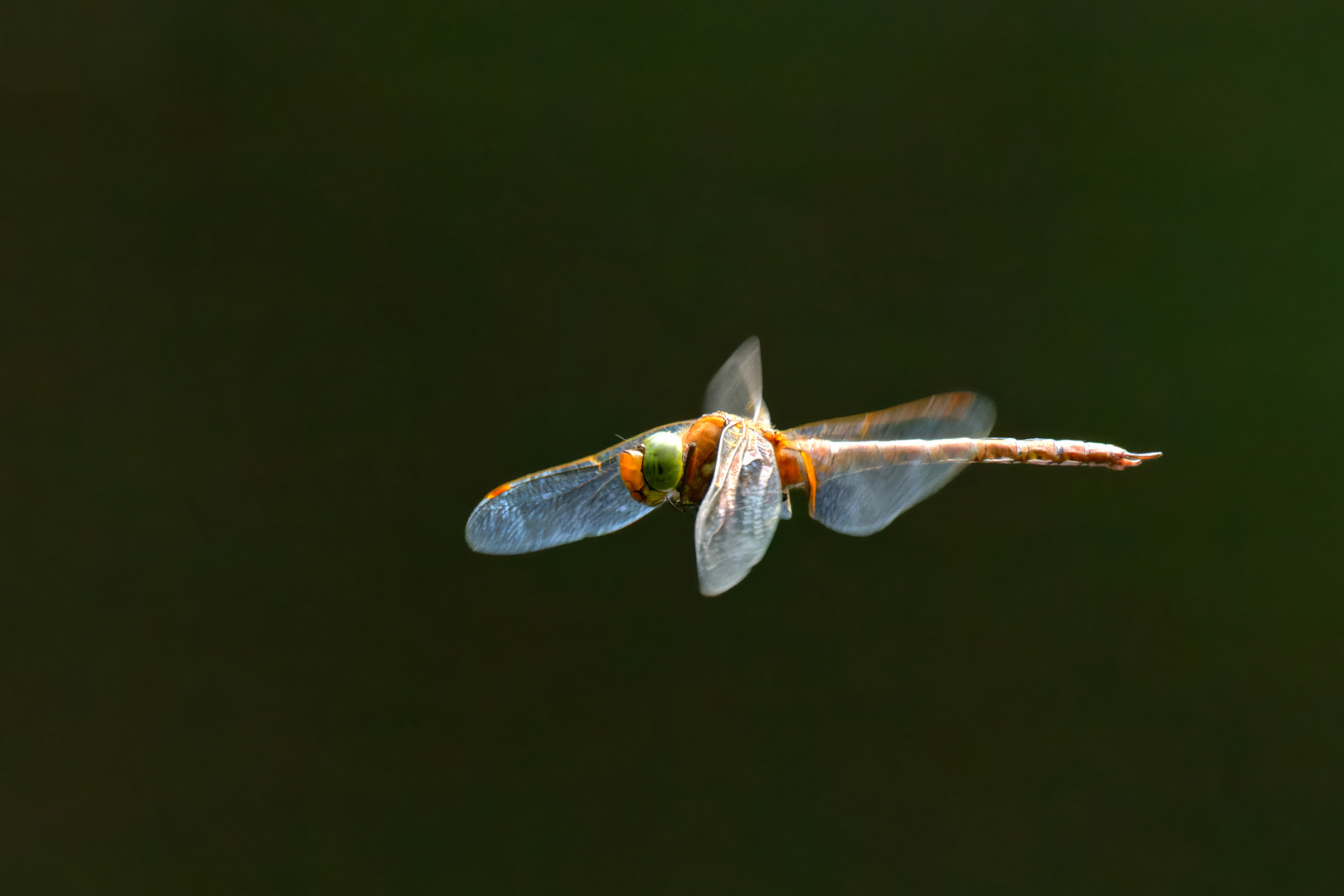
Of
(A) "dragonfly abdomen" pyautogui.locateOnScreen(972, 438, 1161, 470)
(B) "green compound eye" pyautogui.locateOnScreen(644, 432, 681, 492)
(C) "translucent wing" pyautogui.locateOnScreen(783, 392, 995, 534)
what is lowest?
(A) "dragonfly abdomen" pyautogui.locateOnScreen(972, 438, 1161, 470)

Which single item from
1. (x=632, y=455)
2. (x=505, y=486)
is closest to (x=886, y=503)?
(x=632, y=455)

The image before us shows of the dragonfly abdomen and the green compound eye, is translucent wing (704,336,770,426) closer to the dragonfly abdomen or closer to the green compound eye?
the green compound eye

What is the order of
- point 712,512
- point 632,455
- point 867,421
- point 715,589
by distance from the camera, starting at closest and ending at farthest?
point 715,589, point 712,512, point 632,455, point 867,421

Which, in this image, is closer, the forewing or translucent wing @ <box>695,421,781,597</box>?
translucent wing @ <box>695,421,781,597</box>

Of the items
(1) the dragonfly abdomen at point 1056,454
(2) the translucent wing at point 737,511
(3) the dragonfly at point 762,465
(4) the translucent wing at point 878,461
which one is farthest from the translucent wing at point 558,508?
(1) the dragonfly abdomen at point 1056,454

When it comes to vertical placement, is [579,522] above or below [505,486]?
below

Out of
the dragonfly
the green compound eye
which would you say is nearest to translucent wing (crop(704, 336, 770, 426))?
the dragonfly

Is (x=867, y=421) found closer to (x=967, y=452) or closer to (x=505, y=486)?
(x=967, y=452)
